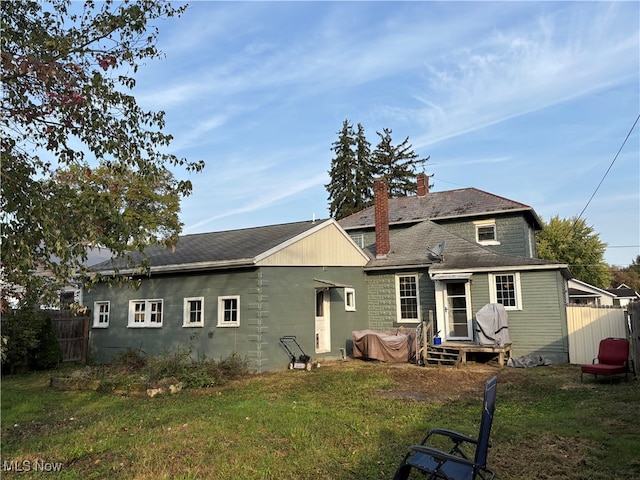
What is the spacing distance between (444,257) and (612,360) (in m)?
6.58

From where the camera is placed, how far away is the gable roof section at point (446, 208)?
2012 cm

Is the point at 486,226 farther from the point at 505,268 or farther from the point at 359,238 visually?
the point at 505,268

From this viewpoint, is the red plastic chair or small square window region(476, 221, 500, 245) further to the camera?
small square window region(476, 221, 500, 245)

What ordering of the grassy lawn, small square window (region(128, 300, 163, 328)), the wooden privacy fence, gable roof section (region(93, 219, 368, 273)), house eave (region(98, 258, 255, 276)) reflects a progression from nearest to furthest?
the grassy lawn → house eave (region(98, 258, 255, 276)) → gable roof section (region(93, 219, 368, 273)) → small square window (region(128, 300, 163, 328)) → the wooden privacy fence

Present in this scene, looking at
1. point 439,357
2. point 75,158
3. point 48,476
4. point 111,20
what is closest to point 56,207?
point 75,158

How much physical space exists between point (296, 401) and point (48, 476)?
4.41 meters

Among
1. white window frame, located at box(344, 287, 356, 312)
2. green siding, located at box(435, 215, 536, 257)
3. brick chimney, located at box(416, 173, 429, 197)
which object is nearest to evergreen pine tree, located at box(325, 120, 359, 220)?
brick chimney, located at box(416, 173, 429, 197)

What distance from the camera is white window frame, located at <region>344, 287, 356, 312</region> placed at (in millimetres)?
Result: 16016

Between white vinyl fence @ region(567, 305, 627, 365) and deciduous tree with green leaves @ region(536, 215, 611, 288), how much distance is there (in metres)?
30.3

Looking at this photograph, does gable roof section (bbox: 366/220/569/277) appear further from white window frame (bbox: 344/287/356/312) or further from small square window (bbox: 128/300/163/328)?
small square window (bbox: 128/300/163/328)

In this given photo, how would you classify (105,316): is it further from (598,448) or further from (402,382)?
(598,448)

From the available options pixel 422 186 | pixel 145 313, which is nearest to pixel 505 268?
pixel 422 186

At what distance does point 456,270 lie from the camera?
14.8 meters

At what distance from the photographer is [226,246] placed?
1501cm
